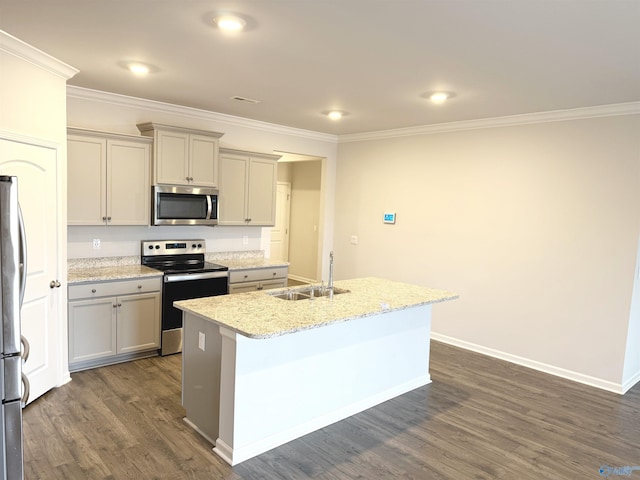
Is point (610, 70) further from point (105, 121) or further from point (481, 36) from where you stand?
point (105, 121)

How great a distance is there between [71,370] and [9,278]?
8.91 feet

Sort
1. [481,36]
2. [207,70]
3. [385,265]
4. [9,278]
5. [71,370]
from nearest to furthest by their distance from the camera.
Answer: [9,278], [481,36], [207,70], [71,370], [385,265]

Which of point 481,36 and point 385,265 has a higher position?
point 481,36

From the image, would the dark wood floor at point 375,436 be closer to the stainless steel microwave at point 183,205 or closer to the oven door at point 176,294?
the oven door at point 176,294

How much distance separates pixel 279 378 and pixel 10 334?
65.1 inches

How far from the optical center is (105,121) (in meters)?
4.46

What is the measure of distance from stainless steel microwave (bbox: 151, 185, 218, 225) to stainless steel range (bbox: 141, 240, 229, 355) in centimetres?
39

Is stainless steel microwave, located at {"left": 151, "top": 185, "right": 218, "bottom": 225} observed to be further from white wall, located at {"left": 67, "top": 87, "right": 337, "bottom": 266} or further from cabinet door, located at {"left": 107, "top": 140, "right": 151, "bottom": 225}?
white wall, located at {"left": 67, "top": 87, "right": 337, "bottom": 266}

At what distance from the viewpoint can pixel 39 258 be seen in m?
3.41

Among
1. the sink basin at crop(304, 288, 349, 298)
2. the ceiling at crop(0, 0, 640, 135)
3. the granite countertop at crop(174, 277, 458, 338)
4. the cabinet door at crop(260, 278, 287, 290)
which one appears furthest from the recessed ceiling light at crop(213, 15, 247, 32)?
the cabinet door at crop(260, 278, 287, 290)

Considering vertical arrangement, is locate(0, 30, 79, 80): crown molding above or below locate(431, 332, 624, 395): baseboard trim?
above

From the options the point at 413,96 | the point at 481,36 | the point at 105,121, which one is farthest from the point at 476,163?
the point at 105,121

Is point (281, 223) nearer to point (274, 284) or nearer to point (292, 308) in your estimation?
point (274, 284)

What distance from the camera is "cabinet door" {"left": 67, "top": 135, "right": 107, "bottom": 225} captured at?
4.07 metres
